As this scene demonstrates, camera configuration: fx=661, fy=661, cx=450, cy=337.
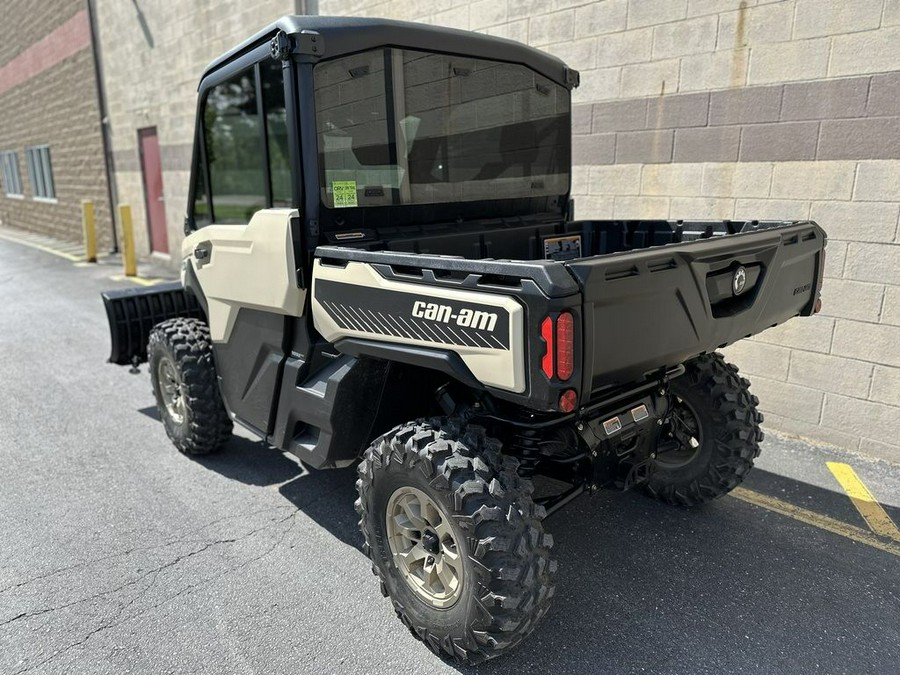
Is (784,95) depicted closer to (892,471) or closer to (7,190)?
(892,471)

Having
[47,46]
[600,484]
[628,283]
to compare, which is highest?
[47,46]

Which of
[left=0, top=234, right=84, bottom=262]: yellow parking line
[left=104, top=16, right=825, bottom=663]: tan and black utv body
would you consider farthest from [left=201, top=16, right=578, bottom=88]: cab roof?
[left=0, top=234, right=84, bottom=262]: yellow parking line

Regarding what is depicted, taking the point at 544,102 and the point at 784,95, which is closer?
the point at 544,102

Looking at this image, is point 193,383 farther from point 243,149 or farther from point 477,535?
point 477,535

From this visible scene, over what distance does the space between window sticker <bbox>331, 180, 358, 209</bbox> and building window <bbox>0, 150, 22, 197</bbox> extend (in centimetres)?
2189

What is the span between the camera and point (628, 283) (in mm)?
2182

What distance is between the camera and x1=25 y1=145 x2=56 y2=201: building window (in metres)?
17.9

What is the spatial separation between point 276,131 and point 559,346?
1.91 metres

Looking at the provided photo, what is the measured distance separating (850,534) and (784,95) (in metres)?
2.84

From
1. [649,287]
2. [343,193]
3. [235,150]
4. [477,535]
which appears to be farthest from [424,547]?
[235,150]

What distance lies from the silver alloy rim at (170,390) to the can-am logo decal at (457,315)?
2.60m

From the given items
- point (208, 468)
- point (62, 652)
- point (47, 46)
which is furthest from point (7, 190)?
point (62, 652)

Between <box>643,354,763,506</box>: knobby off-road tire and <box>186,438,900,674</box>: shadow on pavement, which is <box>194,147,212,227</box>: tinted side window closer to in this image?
<box>186,438,900,674</box>: shadow on pavement

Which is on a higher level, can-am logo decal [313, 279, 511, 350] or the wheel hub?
can-am logo decal [313, 279, 511, 350]
